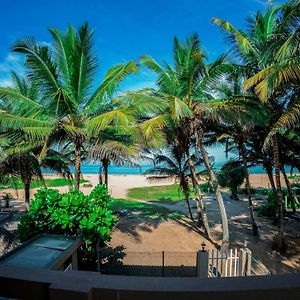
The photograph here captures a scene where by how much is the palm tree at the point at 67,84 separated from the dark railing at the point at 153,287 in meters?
8.32

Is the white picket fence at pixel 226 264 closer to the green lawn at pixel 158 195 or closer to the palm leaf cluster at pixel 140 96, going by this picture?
the palm leaf cluster at pixel 140 96

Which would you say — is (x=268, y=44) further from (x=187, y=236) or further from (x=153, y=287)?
(x=153, y=287)

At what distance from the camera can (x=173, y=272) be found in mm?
9812

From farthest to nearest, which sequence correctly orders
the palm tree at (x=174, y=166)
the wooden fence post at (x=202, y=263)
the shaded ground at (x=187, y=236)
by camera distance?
the palm tree at (x=174, y=166), the shaded ground at (x=187, y=236), the wooden fence post at (x=202, y=263)

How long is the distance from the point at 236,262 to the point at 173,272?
7.11 feet

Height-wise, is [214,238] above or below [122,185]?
below

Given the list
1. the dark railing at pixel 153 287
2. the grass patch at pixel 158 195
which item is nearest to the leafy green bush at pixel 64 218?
the dark railing at pixel 153 287

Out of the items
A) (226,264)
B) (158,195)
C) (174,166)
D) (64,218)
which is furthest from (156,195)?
(64,218)

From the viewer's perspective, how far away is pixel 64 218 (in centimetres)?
745

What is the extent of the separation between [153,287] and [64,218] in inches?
268

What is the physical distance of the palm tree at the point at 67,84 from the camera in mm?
9773

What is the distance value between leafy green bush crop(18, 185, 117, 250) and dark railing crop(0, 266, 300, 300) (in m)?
6.55

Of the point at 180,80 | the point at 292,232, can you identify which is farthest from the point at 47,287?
the point at 292,232

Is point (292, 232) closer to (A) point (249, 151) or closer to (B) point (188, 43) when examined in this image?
(A) point (249, 151)
